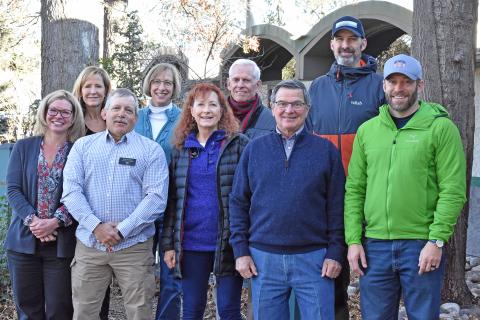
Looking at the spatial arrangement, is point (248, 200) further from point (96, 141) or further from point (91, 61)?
point (91, 61)

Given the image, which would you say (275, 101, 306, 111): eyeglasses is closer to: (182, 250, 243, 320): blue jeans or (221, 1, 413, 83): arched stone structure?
(182, 250, 243, 320): blue jeans

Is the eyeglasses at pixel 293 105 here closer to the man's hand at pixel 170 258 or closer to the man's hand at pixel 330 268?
the man's hand at pixel 330 268

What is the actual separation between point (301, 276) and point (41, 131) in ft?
7.56

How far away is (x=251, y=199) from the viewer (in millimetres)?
3793

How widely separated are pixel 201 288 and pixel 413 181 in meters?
1.67

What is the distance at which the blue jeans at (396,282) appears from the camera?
3545 mm

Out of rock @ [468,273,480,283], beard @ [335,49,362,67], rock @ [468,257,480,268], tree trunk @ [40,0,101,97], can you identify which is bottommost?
rock @ [468,273,480,283]

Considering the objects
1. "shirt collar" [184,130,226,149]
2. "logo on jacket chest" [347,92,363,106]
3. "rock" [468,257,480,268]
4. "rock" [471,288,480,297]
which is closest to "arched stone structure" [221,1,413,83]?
"rock" [468,257,480,268]

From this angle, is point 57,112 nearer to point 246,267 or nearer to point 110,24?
point 246,267

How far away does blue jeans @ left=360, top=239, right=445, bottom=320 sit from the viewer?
3545 mm

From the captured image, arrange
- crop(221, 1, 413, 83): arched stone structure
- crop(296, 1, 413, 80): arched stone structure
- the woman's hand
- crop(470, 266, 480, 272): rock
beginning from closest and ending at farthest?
the woman's hand, crop(470, 266, 480, 272): rock, crop(296, 1, 413, 80): arched stone structure, crop(221, 1, 413, 83): arched stone structure

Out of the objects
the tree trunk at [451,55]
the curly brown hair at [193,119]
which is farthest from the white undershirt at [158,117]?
the tree trunk at [451,55]

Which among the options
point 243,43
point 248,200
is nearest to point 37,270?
point 248,200

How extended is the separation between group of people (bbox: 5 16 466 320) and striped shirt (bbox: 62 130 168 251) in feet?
0.03
